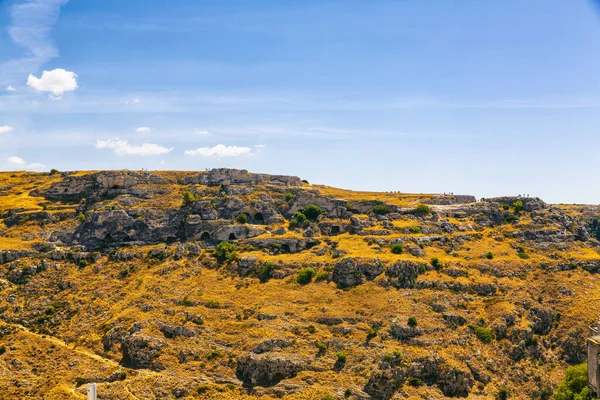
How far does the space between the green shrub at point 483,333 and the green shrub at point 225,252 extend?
4001cm

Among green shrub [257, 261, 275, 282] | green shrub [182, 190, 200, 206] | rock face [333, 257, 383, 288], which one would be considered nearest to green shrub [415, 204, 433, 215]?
rock face [333, 257, 383, 288]

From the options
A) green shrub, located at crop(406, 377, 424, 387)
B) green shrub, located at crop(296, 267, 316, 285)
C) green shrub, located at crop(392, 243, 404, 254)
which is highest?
green shrub, located at crop(392, 243, 404, 254)

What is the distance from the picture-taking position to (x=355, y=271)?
3396 inches

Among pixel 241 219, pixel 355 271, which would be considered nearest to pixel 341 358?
pixel 355 271

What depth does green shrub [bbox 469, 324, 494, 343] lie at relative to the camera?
76.9 m

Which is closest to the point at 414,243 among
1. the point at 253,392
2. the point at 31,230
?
the point at 253,392

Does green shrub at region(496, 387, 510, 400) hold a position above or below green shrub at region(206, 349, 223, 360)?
below

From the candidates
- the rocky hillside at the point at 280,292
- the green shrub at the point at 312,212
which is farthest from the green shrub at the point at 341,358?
the green shrub at the point at 312,212

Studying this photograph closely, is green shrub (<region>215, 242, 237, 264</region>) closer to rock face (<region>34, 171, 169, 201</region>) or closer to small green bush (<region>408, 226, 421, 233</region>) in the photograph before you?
rock face (<region>34, 171, 169, 201</region>)

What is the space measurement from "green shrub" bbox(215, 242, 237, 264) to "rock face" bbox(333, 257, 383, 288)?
18888 mm

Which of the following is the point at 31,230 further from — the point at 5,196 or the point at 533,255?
the point at 533,255

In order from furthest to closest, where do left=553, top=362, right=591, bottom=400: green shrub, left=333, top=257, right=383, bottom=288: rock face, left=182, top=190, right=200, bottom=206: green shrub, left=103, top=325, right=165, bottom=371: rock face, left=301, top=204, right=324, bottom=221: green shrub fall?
left=301, top=204, right=324, bottom=221: green shrub, left=182, top=190, right=200, bottom=206: green shrub, left=333, top=257, right=383, bottom=288: rock face, left=103, top=325, right=165, bottom=371: rock face, left=553, top=362, right=591, bottom=400: green shrub

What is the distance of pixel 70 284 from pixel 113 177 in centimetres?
3026

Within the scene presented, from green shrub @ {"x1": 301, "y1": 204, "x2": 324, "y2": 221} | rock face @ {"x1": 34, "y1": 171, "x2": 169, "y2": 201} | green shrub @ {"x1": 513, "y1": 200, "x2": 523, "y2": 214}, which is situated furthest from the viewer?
rock face @ {"x1": 34, "y1": 171, "x2": 169, "y2": 201}
